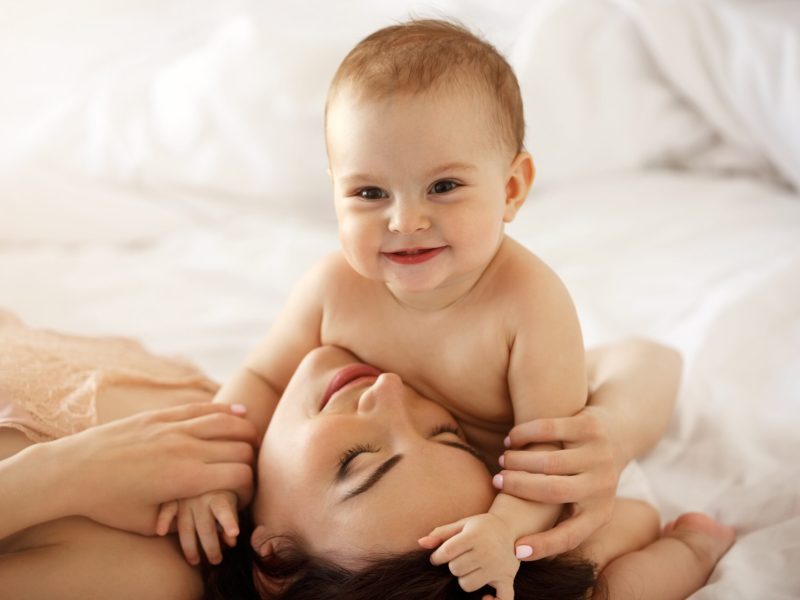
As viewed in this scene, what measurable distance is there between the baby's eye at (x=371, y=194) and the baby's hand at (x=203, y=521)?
388mm

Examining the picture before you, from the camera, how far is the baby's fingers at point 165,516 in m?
1.05

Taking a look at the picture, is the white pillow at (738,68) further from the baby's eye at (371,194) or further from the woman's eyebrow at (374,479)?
the woman's eyebrow at (374,479)

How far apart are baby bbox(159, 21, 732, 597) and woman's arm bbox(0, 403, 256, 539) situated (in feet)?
0.10

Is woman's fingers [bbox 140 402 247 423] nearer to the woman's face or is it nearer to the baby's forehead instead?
the woman's face

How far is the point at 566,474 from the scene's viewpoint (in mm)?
1035

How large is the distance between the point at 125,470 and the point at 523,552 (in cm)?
46

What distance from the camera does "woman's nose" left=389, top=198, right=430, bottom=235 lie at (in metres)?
0.96

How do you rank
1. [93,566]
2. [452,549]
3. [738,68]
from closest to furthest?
[452,549] → [93,566] → [738,68]

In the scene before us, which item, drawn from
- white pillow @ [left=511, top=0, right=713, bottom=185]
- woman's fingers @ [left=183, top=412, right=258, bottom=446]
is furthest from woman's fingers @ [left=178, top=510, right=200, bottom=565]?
white pillow @ [left=511, top=0, right=713, bottom=185]

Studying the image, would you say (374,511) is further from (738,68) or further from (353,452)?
(738,68)

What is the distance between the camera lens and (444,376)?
114 cm

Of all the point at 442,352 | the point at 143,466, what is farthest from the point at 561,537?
the point at 143,466

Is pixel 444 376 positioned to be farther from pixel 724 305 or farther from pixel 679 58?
pixel 679 58

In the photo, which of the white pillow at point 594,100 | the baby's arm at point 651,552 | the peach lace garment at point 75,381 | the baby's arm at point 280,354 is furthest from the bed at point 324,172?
the baby's arm at point 651,552
